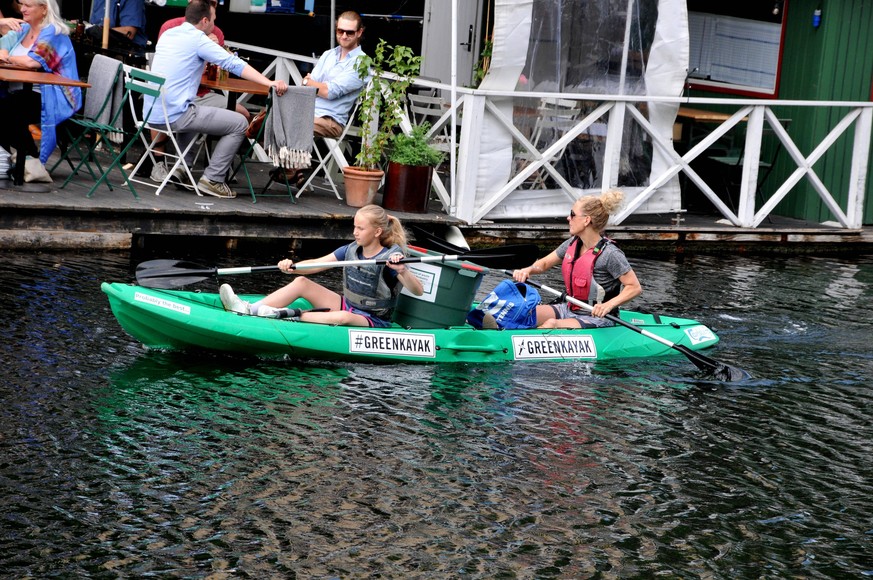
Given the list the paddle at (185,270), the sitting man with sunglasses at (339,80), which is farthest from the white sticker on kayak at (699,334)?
the sitting man with sunglasses at (339,80)

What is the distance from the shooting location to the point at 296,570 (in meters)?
4.90

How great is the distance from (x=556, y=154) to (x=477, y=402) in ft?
18.4

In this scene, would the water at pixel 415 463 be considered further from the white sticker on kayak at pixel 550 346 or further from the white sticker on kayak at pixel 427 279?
the white sticker on kayak at pixel 427 279

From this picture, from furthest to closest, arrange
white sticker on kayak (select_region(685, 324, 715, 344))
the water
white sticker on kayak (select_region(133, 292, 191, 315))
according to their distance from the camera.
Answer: white sticker on kayak (select_region(685, 324, 715, 344)) → white sticker on kayak (select_region(133, 292, 191, 315)) → the water

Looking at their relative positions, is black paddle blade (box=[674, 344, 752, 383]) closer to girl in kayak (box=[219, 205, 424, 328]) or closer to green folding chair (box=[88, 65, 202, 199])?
girl in kayak (box=[219, 205, 424, 328])

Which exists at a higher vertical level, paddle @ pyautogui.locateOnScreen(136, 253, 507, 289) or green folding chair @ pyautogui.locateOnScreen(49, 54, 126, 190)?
green folding chair @ pyautogui.locateOnScreen(49, 54, 126, 190)

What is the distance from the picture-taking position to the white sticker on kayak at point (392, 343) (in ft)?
25.9

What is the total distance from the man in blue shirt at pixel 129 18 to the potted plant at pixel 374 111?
318 cm

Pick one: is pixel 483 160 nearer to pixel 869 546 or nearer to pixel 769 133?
pixel 769 133

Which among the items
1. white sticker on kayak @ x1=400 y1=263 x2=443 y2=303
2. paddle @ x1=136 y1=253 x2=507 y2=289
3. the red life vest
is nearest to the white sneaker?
paddle @ x1=136 y1=253 x2=507 y2=289

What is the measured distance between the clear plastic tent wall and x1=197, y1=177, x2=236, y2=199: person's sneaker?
2.47 m

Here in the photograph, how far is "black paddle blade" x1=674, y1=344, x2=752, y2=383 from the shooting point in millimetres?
8250

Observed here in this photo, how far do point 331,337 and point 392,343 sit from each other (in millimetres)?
406

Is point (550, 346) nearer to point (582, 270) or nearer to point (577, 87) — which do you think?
point (582, 270)
